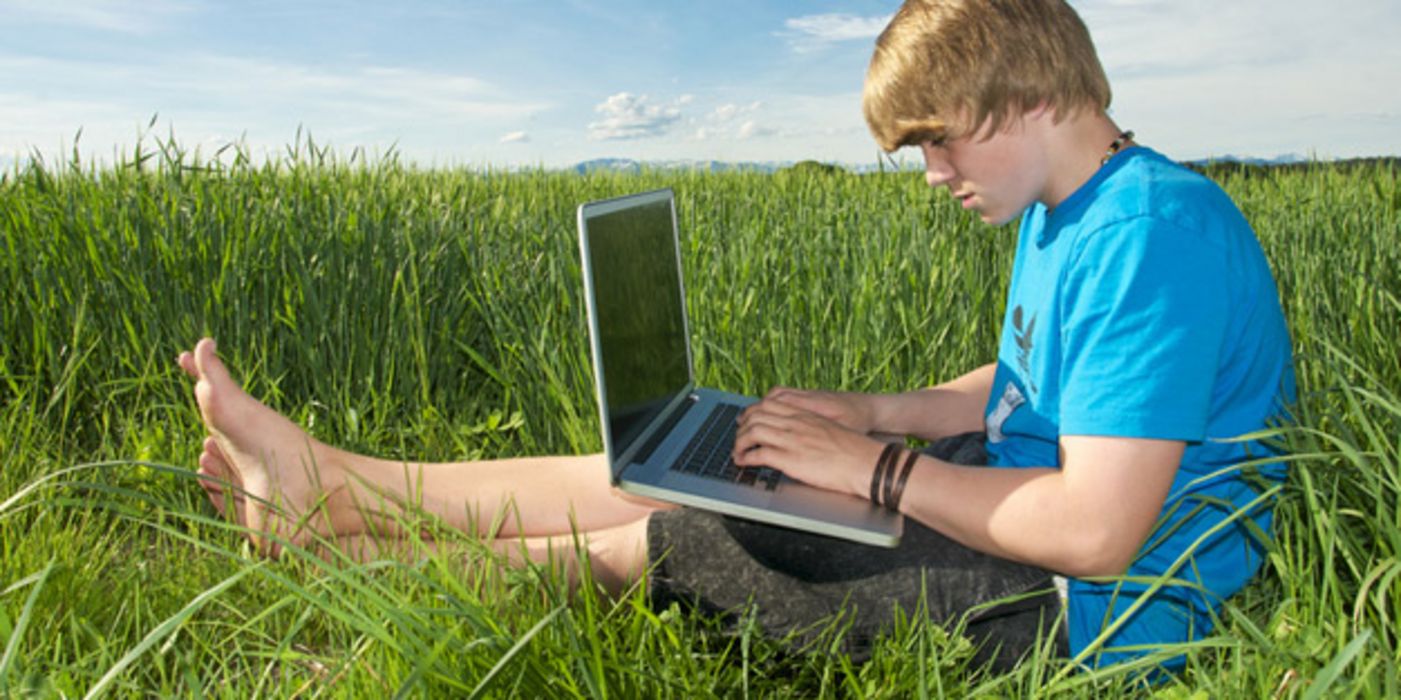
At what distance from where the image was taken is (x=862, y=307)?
9.17ft

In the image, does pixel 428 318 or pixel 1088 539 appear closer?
pixel 1088 539

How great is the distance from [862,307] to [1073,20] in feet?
4.17

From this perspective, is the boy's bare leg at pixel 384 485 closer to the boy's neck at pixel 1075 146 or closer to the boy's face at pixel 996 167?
the boy's face at pixel 996 167

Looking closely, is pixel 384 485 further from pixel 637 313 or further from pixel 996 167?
pixel 996 167

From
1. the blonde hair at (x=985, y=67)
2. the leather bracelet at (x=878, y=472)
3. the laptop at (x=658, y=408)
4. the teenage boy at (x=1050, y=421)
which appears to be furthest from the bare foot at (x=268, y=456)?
the blonde hair at (x=985, y=67)

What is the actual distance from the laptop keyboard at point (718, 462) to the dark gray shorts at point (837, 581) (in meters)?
0.07

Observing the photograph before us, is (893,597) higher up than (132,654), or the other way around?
(132,654)

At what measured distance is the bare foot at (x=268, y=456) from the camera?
205 centimetres

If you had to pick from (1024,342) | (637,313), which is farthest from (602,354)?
(1024,342)

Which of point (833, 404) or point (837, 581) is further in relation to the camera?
point (833, 404)

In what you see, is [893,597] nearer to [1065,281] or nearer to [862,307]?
[1065,281]

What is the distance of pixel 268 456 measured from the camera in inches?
81.9

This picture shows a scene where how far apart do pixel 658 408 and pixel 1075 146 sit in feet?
2.95

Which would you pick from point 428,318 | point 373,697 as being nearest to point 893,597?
point 373,697
